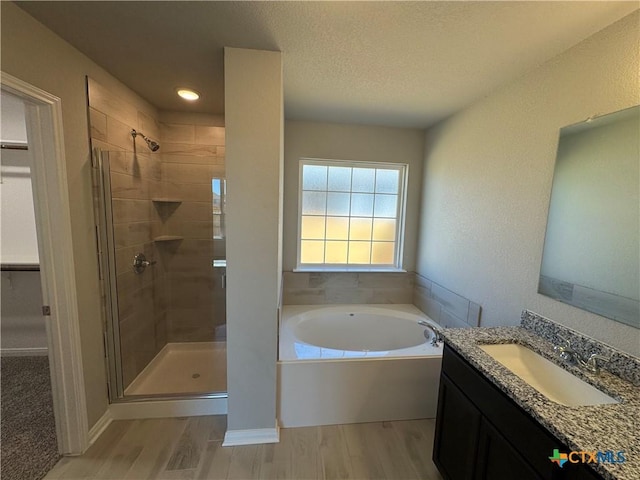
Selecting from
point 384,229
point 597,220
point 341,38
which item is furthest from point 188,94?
point 597,220

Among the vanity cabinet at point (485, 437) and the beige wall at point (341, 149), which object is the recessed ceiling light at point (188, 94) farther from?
the vanity cabinet at point (485, 437)

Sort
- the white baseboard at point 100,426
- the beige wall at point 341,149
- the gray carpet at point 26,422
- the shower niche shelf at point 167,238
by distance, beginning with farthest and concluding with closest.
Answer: the beige wall at point 341,149
the shower niche shelf at point 167,238
the white baseboard at point 100,426
the gray carpet at point 26,422

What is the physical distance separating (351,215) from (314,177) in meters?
0.59

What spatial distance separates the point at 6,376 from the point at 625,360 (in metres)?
4.10

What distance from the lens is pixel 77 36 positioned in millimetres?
1377

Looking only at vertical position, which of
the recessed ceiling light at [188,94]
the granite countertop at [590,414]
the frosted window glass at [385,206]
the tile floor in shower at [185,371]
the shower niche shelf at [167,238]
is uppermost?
the recessed ceiling light at [188,94]

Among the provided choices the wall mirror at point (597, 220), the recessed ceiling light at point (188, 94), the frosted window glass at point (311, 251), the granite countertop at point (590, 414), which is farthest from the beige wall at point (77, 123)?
the wall mirror at point (597, 220)

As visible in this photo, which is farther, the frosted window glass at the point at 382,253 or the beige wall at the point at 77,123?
the frosted window glass at the point at 382,253

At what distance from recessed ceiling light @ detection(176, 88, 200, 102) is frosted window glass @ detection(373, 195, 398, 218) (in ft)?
6.47

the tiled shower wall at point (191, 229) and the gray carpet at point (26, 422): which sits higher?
the tiled shower wall at point (191, 229)

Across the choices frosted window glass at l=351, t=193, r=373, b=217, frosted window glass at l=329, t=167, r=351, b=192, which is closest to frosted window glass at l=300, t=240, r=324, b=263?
frosted window glass at l=351, t=193, r=373, b=217

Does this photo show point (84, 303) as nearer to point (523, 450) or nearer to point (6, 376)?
point (6, 376)

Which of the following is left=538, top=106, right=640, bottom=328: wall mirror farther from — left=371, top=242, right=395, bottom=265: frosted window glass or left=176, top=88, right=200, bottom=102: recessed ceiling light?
left=176, top=88, right=200, bottom=102: recessed ceiling light

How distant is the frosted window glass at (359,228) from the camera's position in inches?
119
